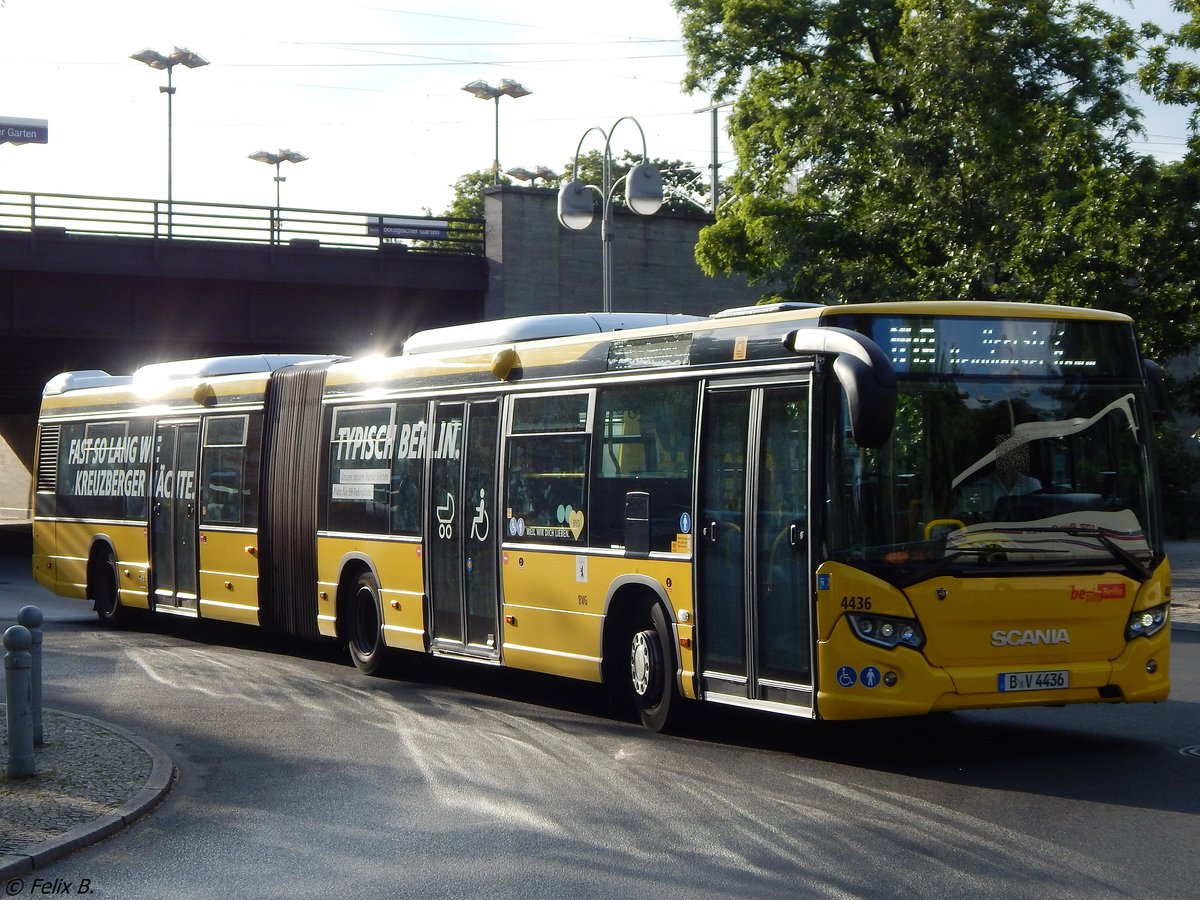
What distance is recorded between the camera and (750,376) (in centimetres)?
1016

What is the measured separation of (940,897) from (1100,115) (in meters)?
23.2

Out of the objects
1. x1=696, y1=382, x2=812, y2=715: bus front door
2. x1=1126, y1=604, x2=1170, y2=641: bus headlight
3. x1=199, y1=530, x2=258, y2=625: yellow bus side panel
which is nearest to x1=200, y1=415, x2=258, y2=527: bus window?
x1=199, y1=530, x2=258, y2=625: yellow bus side panel

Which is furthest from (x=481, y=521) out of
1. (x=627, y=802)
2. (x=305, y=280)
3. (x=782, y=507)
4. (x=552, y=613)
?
(x=305, y=280)

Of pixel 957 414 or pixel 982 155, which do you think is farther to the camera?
pixel 982 155

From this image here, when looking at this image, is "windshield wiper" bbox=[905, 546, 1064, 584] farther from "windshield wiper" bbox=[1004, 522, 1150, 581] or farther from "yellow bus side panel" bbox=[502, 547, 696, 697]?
"yellow bus side panel" bbox=[502, 547, 696, 697]

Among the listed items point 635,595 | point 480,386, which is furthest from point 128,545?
point 635,595

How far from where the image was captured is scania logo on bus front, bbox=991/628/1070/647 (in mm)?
9320

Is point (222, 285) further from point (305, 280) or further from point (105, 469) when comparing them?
point (105, 469)

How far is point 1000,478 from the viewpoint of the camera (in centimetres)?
936

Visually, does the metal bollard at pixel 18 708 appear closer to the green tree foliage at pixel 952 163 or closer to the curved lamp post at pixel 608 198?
the curved lamp post at pixel 608 198

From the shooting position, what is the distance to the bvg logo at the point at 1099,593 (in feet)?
31.0

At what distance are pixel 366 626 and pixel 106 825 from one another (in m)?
7.25

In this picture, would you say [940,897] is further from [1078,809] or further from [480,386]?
[480,386]

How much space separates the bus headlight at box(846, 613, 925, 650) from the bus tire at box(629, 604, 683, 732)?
1858 millimetres
